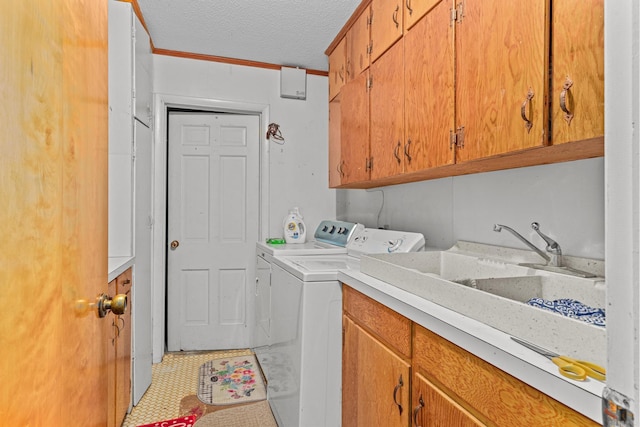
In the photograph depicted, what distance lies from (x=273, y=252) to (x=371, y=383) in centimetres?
115

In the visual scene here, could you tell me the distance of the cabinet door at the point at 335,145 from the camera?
8.96 ft

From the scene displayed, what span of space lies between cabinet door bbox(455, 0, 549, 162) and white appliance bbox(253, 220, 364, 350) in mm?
1312

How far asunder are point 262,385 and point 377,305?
155 centimetres

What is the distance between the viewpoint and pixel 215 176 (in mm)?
3273

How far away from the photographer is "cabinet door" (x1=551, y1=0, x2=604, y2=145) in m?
0.90

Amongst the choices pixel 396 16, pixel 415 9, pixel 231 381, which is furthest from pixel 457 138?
pixel 231 381

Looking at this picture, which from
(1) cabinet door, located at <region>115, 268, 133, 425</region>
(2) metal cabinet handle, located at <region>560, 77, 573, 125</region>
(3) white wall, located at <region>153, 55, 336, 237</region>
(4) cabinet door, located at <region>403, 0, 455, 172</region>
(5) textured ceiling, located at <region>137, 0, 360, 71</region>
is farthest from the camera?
(3) white wall, located at <region>153, 55, 336, 237</region>

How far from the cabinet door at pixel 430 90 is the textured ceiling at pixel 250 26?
84 cm

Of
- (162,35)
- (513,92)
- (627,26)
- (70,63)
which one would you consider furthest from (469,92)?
(162,35)

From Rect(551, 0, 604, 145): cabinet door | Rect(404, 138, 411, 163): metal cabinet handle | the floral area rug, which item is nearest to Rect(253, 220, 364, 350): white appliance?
the floral area rug

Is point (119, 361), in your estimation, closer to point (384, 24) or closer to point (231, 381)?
point (231, 381)

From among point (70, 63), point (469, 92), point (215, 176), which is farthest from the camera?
point (215, 176)

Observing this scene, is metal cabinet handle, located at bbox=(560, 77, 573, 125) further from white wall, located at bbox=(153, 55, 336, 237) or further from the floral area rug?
white wall, located at bbox=(153, 55, 336, 237)

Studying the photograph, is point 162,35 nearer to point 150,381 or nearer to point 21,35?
point 150,381
